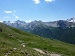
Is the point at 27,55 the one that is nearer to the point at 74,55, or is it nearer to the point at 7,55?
the point at 7,55

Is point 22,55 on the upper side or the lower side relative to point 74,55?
upper

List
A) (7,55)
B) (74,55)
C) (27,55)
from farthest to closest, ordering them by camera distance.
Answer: (74,55)
(27,55)
(7,55)

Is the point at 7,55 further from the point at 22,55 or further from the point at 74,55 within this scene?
the point at 74,55

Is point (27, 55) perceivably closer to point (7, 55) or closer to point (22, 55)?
point (22, 55)

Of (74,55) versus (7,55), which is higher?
(7,55)

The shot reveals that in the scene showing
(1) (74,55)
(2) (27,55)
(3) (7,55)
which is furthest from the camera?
(1) (74,55)

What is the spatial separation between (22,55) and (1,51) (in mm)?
3764

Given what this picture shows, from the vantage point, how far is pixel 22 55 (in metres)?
31.1

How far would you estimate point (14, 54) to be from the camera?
30.2 meters

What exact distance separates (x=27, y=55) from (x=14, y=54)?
10.1 ft

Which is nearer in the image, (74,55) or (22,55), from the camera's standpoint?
(22,55)

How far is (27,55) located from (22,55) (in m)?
1.58

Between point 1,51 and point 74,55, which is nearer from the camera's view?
point 1,51

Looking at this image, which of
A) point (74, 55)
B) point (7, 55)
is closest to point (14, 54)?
point (7, 55)
